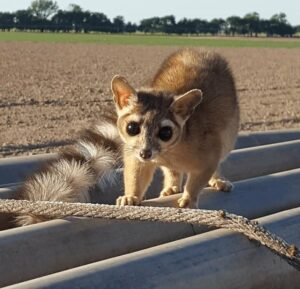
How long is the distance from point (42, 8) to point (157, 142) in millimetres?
104473

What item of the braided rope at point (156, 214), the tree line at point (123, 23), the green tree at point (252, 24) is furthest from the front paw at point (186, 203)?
the green tree at point (252, 24)

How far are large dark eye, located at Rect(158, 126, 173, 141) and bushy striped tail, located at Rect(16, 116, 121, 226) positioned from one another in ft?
2.03

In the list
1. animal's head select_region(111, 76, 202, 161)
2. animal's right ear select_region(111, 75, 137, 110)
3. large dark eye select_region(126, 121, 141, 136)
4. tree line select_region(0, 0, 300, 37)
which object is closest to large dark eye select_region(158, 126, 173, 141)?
animal's head select_region(111, 76, 202, 161)

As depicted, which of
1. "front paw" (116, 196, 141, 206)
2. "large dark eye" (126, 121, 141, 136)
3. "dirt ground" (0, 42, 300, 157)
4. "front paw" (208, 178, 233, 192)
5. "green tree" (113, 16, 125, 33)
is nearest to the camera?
"large dark eye" (126, 121, 141, 136)

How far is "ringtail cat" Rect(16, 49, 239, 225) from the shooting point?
4484 millimetres

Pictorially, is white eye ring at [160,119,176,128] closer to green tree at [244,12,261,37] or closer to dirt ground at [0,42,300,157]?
dirt ground at [0,42,300,157]

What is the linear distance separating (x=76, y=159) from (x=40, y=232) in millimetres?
1238

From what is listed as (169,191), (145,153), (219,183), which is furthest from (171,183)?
(145,153)

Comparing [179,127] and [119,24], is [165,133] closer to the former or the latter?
[179,127]

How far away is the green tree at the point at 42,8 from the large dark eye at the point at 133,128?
9834 cm

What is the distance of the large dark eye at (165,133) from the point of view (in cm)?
443

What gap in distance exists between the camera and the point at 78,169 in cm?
482

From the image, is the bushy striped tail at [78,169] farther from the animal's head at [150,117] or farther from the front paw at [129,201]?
the animal's head at [150,117]

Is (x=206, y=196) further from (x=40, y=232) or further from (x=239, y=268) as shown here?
(x=40, y=232)
